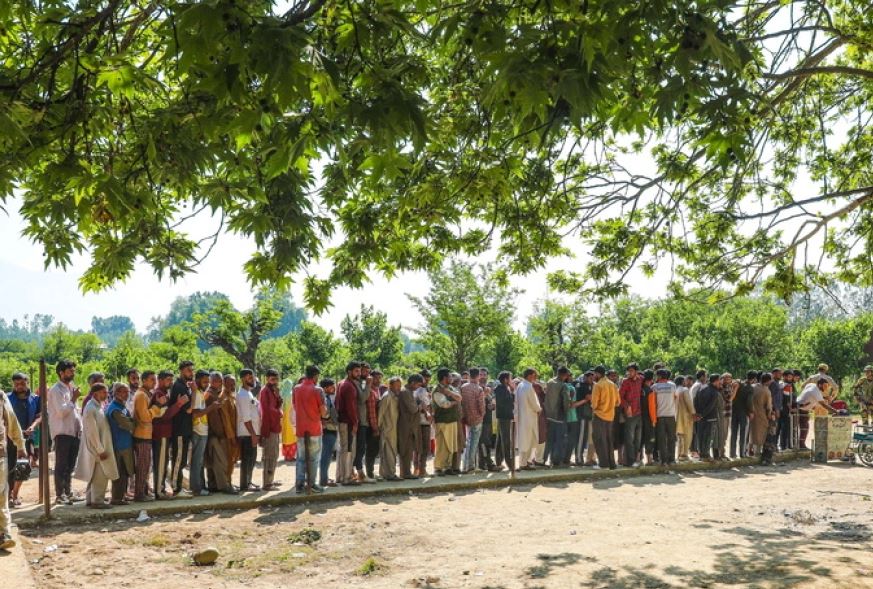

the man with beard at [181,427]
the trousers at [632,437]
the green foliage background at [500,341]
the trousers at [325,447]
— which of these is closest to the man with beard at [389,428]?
the trousers at [325,447]

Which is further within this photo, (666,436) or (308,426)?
(666,436)

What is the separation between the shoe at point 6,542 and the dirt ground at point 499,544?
38 centimetres

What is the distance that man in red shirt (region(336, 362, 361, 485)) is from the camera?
1283 cm

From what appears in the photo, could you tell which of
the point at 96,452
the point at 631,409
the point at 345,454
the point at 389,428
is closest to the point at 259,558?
the point at 96,452

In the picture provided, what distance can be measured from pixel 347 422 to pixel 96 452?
153 inches

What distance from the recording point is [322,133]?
15.3 feet

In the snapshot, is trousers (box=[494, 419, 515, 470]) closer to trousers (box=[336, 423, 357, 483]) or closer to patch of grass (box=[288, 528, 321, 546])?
trousers (box=[336, 423, 357, 483])

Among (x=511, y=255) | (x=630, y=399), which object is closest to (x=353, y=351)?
(x=630, y=399)

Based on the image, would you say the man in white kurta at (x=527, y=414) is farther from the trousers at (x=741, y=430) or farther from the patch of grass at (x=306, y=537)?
the patch of grass at (x=306, y=537)

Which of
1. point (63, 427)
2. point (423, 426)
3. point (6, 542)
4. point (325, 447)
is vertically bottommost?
point (6, 542)

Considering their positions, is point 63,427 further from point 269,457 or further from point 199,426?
point 269,457

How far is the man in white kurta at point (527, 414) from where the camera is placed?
48.2 ft

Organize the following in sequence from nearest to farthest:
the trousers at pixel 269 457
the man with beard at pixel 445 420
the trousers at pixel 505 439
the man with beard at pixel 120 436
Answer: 1. the man with beard at pixel 120 436
2. the trousers at pixel 269 457
3. the man with beard at pixel 445 420
4. the trousers at pixel 505 439

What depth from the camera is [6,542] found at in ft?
25.4
